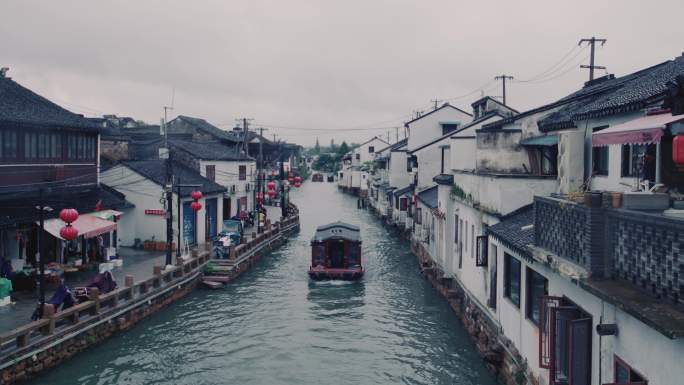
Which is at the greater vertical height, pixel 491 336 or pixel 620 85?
pixel 620 85

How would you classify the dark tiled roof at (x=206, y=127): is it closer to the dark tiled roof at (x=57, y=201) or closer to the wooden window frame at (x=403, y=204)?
the wooden window frame at (x=403, y=204)

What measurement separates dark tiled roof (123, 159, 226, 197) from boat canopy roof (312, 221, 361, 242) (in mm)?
8347

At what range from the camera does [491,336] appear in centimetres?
1639

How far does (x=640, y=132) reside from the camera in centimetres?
873

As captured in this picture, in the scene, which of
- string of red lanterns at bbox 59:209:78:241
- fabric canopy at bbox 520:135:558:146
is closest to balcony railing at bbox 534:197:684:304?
Answer: fabric canopy at bbox 520:135:558:146

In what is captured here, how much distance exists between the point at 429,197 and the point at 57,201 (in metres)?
19.2

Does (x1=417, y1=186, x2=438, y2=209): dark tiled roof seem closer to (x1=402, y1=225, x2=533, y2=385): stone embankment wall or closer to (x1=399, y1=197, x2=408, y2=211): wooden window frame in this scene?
(x1=402, y1=225, x2=533, y2=385): stone embankment wall

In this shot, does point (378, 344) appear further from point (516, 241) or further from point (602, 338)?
point (602, 338)

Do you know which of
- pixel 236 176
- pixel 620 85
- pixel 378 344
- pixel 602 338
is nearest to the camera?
pixel 602 338

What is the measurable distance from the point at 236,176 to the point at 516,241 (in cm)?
3462

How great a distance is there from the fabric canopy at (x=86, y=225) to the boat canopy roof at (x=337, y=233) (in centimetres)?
991

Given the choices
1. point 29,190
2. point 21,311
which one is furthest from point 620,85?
point 29,190

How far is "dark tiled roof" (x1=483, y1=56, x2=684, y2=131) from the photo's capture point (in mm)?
11422

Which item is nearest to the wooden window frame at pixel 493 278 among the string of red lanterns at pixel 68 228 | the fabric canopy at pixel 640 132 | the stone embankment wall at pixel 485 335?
the stone embankment wall at pixel 485 335
